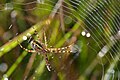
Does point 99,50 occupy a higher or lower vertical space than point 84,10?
lower

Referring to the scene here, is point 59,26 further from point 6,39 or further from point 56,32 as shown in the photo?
point 6,39

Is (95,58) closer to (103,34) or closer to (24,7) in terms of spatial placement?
(103,34)

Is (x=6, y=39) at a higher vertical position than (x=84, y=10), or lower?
lower

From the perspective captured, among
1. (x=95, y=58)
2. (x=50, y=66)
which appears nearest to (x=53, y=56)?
(x=50, y=66)

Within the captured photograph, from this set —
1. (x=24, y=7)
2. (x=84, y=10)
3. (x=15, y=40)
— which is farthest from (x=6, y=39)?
(x=84, y=10)

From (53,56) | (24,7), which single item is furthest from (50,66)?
(24,7)
